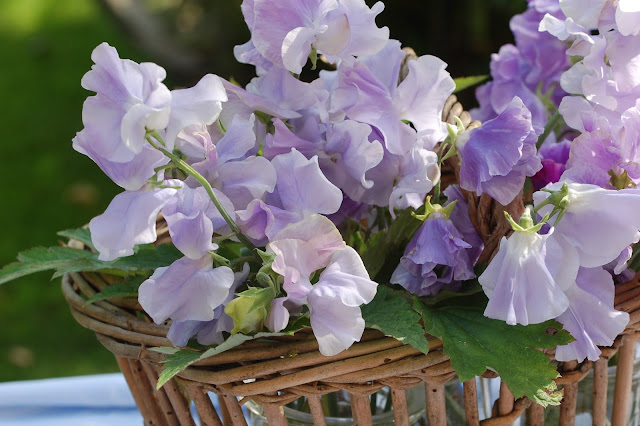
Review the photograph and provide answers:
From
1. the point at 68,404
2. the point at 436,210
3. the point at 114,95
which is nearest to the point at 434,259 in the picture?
the point at 436,210

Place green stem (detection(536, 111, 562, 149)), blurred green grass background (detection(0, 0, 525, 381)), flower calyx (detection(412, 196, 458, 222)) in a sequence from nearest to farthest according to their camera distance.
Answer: flower calyx (detection(412, 196, 458, 222)), green stem (detection(536, 111, 562, 149)), blurred green grass background (detection(0, 0, 525, 381))

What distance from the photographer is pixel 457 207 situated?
0.67 m

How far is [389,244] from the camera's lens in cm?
67

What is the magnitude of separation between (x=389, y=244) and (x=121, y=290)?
22 centimetres

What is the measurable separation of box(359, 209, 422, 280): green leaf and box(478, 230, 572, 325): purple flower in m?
0.12

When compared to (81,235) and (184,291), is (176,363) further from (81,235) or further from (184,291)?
(81,235)

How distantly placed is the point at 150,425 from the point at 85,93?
2402 mm

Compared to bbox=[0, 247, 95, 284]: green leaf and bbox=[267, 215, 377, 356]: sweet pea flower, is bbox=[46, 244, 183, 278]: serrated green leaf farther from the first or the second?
bbox=[267, 215, 377, 356]: sweet pea flower

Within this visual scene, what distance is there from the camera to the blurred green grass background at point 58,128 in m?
2.08

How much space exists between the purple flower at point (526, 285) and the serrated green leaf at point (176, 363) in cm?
20

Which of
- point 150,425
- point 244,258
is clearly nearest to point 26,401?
point 150,425

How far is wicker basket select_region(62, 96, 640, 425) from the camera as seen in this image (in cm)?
59

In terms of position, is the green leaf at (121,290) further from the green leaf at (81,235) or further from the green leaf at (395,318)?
the green leaf at (395,318)

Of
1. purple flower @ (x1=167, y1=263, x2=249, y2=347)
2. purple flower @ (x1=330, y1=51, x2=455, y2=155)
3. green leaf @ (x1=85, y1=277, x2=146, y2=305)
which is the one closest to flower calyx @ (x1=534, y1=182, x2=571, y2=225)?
purple flower @ (x1=330, y1=51, x2=455, y2=155)
